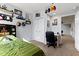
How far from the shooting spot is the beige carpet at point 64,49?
4.05 ft

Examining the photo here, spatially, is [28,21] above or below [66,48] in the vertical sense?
above

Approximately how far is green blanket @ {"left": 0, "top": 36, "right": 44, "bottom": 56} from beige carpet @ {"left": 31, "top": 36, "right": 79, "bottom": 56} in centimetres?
7

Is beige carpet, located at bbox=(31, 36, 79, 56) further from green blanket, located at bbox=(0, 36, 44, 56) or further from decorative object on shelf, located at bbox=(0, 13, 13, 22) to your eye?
decorative object on shelf, located at bbox=(0, 13, 13, 22)

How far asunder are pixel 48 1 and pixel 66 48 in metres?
0.74

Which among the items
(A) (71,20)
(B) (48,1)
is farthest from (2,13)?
(A) (71,20)

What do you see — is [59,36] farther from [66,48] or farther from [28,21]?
[28,21]

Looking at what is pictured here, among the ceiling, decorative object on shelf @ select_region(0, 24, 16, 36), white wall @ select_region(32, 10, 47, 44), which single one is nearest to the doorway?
the ceiling

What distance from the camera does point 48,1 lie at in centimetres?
126

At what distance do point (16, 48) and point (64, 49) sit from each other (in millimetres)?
689

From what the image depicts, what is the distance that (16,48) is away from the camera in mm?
1185

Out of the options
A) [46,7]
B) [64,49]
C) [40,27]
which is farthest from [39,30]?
[64,49]

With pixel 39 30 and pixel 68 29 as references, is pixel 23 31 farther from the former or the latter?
pixel 68 29

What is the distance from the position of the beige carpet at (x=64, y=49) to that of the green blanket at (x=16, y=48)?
0.07 m

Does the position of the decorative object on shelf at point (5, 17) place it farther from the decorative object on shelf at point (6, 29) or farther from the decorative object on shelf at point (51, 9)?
the decorative object on shelf at point (51, 9)
